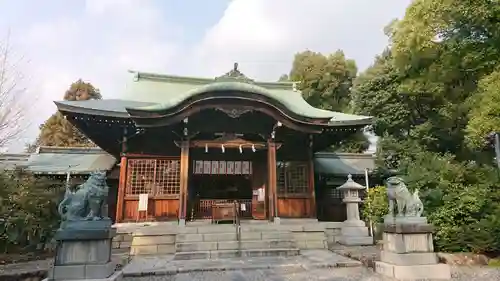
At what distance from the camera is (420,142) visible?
49.1 ft

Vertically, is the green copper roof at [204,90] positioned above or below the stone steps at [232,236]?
above

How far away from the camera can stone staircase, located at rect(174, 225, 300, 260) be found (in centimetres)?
815

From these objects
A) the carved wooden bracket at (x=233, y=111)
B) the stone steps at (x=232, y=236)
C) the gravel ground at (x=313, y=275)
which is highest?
the carved wooden bracket at (x=233, y=111)

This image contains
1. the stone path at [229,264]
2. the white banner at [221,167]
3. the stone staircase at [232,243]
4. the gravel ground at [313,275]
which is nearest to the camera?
the gravel ground at [313,275]

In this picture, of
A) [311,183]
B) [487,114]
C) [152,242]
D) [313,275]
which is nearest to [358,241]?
[311,183]

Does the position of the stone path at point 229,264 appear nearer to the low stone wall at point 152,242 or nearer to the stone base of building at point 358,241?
the low stone wall at point 152,242

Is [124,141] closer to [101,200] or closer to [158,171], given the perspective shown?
[158,171]

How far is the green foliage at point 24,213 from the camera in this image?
793 cm

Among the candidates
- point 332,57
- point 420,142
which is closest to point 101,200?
point 420,142

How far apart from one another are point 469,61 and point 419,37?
5.24 ft

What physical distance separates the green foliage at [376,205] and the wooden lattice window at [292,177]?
2203 mm

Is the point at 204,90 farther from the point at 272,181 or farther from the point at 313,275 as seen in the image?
the point at 313,275

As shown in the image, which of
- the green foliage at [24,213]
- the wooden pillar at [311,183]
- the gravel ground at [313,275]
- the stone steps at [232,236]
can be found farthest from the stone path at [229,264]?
the wooden pillar at [311,183]

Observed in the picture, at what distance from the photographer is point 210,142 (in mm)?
10805
